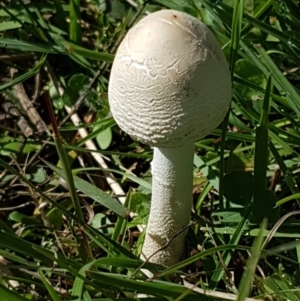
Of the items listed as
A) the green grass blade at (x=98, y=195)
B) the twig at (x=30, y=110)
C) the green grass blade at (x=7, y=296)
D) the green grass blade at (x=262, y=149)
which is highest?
the green grass blade at (x=262, y=149)

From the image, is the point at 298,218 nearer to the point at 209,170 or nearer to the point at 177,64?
the point at 209,170

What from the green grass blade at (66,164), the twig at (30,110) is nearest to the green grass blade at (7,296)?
the green grass blade at (66,164)

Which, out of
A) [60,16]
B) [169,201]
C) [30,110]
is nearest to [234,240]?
[169,201]

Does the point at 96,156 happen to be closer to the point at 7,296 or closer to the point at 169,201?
the point at 169,201

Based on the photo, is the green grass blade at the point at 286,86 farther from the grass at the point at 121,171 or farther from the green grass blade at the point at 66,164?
the green grass blade at the point at 66,164

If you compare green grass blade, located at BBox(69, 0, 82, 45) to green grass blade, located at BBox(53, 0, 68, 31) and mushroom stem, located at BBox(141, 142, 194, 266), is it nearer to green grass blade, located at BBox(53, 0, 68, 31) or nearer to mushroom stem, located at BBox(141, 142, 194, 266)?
green grass blade, located at BBox(53, 0, 68, 31)
